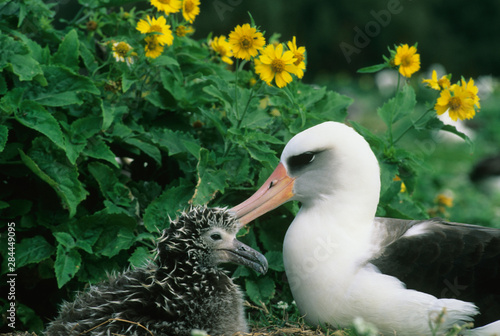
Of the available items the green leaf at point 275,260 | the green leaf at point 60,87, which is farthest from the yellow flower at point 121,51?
the green leaf at point 275,260

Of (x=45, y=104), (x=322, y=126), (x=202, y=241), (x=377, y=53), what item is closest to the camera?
(x=202, y=241)

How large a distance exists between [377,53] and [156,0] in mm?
22148

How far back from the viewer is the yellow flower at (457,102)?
13.8 ft

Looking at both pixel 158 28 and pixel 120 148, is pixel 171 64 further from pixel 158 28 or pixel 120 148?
pixel 120 148

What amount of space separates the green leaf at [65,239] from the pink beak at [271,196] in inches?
44.3

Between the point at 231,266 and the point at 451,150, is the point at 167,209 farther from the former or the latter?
the point at 451,150

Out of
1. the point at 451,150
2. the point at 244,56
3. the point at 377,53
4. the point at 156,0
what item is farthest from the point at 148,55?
the point at 377,53

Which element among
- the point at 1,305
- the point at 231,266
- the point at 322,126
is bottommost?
the point at 1,305

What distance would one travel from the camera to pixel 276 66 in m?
4.02

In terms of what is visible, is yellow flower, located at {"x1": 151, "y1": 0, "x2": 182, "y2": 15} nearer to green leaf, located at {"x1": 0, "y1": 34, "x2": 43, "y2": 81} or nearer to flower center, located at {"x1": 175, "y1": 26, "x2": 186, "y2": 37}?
flower center, located at {"x1": 175, "y1": 26, "x2": 186, "y2": 37}

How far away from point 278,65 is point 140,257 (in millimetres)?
1529

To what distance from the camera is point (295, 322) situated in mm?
4113

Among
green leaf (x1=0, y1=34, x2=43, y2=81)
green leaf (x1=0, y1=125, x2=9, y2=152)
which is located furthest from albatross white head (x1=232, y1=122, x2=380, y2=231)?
green leaf (x1=0, y1=34, x2=43, y2=81)

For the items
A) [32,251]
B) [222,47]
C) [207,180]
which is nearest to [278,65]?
[207,180]
